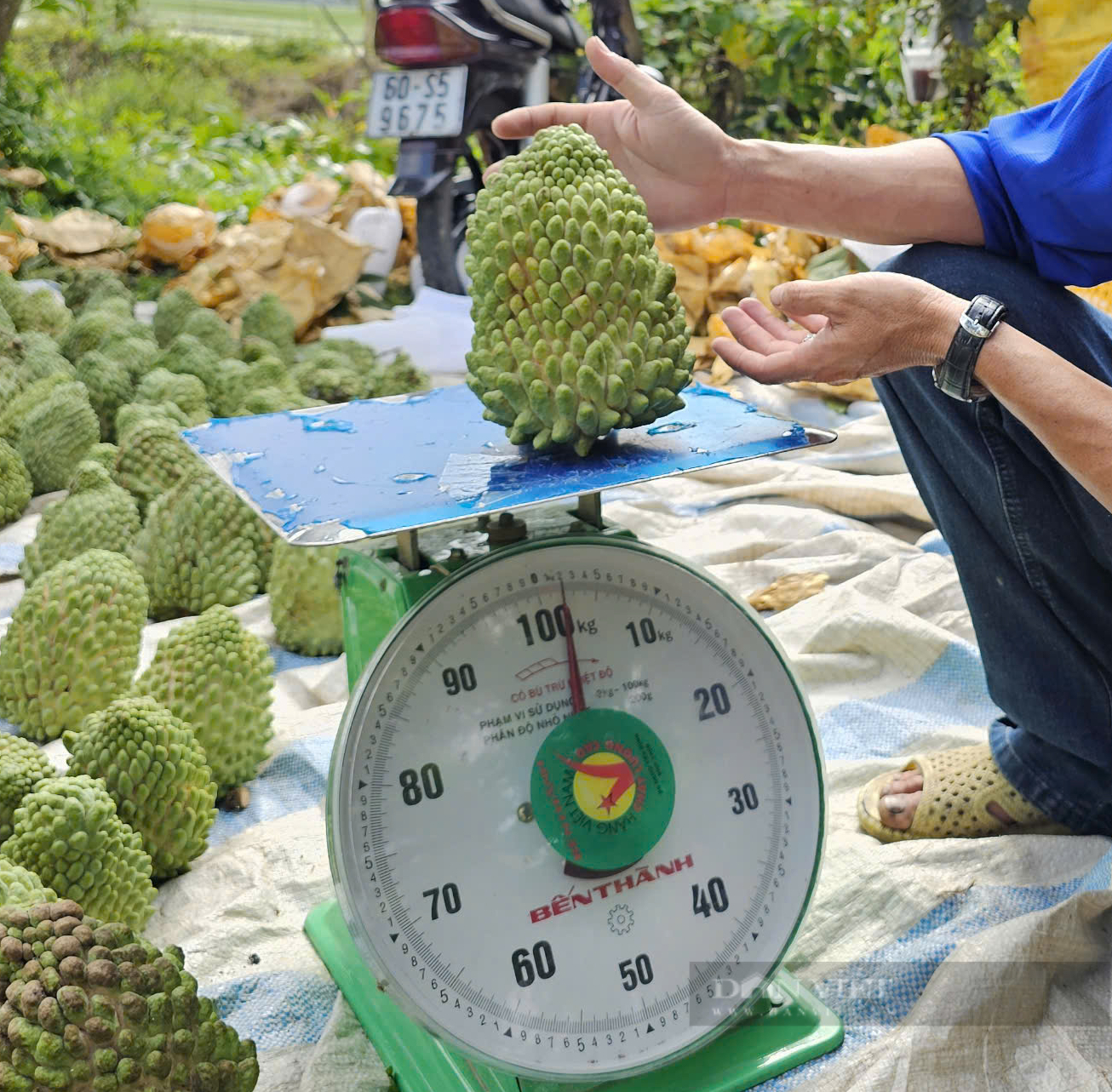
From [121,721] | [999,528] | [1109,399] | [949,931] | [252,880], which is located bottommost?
[252,880]

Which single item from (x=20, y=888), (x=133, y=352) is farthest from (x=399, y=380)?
(x=20, y=888)

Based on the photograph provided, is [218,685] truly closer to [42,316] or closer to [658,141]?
[658,141]

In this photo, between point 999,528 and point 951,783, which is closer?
point 999,528

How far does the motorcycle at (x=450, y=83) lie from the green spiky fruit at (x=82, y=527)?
2.18 metres

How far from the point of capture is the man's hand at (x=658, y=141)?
1.43 metres

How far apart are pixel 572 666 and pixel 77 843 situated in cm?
66

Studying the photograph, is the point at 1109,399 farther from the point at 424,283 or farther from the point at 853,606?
the point at 424,283

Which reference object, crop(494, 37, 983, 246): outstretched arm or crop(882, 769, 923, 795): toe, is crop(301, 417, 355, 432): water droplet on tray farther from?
crop(882, 769, 923, 795): toe

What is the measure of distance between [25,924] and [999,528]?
46.4 inches

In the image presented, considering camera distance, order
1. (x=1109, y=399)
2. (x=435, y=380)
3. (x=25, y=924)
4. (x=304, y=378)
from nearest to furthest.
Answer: (x=25, y=924)
(x=1109, y=399)
(x=304, y=378)
(x=435, y=380)

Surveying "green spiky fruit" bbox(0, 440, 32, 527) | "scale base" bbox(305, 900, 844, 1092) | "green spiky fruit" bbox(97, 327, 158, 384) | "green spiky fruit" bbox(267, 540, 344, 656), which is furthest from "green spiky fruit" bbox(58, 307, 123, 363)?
"scale base" bbox(305, 900, 844, 1092)

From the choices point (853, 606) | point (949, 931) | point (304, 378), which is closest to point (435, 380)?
point (304, 378)

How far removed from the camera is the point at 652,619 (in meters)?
1.09

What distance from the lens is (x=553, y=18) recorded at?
14.3 feet
